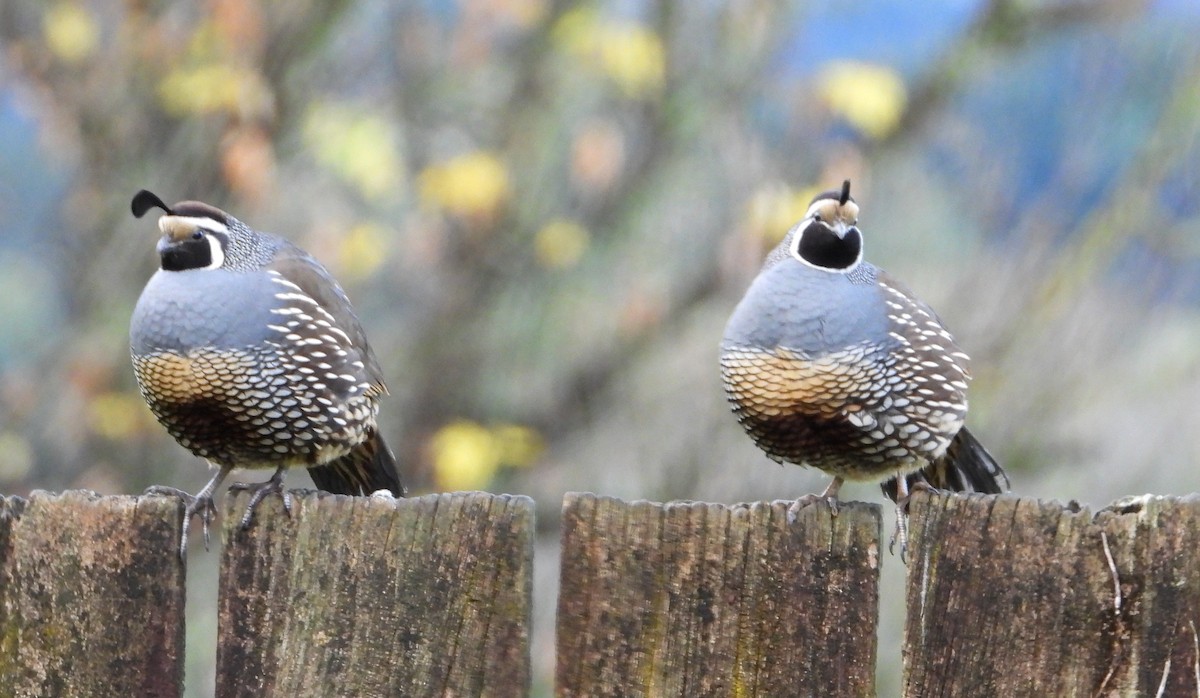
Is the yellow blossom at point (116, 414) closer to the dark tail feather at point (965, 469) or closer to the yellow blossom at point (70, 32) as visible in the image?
the yellow blossom at point (70, 32)

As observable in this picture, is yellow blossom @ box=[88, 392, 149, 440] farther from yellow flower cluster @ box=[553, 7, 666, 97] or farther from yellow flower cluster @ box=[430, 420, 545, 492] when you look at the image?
yellow flower cluster @ box=[553, 7, 666, 97]

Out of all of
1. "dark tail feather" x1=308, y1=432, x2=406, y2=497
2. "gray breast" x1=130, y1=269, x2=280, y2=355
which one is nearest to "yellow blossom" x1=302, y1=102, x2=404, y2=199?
"dark tail feather" x1=308, y1=432, x2=406, y2=497

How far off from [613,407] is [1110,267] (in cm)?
248

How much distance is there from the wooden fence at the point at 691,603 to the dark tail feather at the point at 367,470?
154 cm

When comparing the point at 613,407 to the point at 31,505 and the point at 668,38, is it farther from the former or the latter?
the point at 31,505

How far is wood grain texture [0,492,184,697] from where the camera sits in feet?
8.05

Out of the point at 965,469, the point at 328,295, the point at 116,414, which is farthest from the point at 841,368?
the point at 116,414

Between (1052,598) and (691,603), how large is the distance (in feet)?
1.74

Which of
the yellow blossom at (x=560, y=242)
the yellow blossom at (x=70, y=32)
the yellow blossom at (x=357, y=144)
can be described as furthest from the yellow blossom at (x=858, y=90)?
the yellow blossom at (x=70, y=32)

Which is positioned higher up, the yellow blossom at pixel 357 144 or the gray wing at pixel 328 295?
the yellow blossom at pixel 357 144

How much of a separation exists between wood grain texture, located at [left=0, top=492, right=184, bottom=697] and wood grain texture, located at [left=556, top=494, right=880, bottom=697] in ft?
2.06

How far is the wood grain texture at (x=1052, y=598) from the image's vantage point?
2.28m

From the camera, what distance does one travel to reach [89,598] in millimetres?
2469

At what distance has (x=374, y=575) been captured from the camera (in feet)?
7.89
